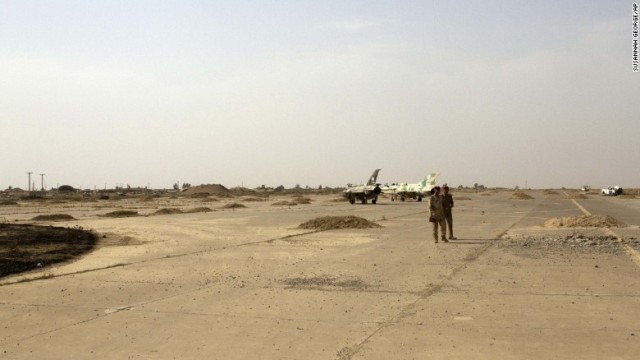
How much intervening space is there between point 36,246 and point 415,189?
2290 inches

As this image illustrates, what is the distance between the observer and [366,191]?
61.8 metres

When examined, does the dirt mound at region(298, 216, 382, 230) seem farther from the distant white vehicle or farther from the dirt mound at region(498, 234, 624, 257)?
the distant white vehicle

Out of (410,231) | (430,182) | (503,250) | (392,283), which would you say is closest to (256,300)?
(392,283)

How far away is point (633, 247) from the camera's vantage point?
58.7ft

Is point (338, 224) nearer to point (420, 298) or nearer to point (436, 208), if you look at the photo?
point (436, 208)

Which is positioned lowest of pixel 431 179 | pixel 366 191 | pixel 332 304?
pixel 332 304

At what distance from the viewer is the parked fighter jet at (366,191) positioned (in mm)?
61656

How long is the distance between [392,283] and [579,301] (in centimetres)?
350

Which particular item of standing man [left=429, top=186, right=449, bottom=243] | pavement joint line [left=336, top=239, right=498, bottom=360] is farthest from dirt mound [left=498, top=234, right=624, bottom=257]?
pavement joint line [left=336, top=239, right=498, bottom=360]

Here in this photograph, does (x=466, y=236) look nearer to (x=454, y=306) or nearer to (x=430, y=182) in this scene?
(x=454, y=306)

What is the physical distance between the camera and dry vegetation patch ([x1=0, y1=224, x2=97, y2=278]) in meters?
15.1

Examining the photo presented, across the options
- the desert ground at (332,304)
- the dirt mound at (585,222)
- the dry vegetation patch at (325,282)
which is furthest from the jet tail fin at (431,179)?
the dry vegetation patch at (325,282)

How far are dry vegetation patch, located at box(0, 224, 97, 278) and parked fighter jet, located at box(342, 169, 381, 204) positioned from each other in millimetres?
40332

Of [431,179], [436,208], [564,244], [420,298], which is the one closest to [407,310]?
[420,298]
